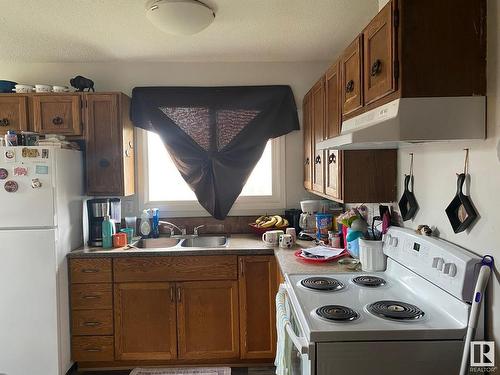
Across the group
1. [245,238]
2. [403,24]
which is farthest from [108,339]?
[403,24]

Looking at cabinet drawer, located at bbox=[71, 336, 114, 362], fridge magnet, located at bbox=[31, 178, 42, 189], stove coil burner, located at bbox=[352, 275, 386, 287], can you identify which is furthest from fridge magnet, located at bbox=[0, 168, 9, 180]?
stove coil burner, located at bbox=[352, 275, 386, 287]

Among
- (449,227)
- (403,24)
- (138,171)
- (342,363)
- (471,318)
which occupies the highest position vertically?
(403,24)

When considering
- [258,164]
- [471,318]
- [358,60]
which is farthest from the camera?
[258,164]

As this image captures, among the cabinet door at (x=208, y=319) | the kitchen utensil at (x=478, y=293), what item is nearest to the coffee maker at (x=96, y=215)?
the cabinet door at (x=208, y=319)

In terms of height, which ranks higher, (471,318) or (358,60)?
(358,60)

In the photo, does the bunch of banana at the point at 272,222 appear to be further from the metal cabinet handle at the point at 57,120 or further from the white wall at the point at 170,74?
the metal cabinet handle at the point at 57,120

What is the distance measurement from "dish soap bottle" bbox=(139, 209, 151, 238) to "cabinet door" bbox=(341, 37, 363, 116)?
1887 mm

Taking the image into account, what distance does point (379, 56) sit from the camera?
1.44m

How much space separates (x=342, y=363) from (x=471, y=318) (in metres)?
0.46

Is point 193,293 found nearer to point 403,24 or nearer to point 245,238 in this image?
point 245,238

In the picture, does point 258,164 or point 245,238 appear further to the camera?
point 258,164

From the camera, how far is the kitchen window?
3182 millimetres

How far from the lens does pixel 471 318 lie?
120cm

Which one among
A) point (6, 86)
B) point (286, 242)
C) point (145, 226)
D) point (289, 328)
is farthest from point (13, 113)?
point (289, 328)
